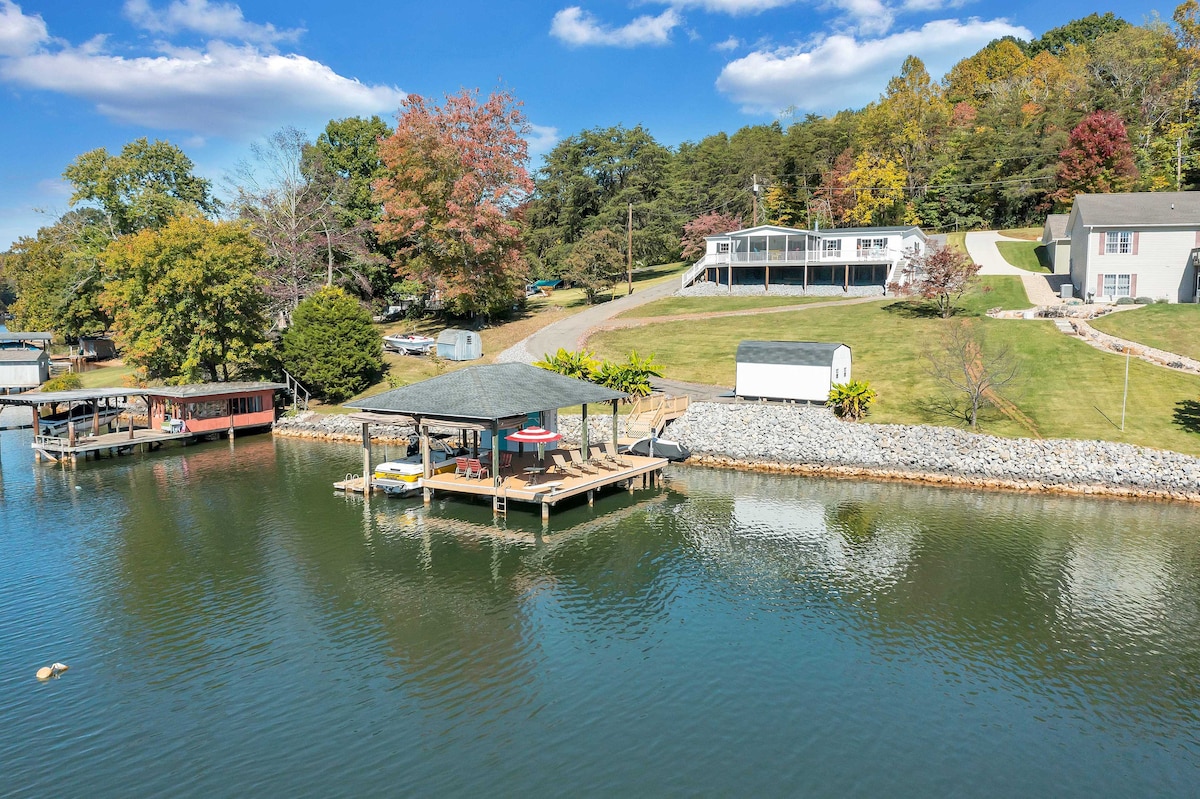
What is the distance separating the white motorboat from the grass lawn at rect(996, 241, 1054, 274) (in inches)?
2064

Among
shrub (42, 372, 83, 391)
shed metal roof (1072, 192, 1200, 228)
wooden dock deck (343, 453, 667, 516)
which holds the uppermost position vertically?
shed metal roof (1072, 192, 1200, 228)

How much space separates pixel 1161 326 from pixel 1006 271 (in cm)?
2186

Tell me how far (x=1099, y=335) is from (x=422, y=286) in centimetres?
5385

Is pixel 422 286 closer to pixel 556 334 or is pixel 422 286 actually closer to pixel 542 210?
pixel 556 334

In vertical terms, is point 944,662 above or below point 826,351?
below

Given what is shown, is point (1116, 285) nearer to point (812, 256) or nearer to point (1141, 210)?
point (1141, 210)

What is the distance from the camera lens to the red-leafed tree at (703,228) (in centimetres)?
8531

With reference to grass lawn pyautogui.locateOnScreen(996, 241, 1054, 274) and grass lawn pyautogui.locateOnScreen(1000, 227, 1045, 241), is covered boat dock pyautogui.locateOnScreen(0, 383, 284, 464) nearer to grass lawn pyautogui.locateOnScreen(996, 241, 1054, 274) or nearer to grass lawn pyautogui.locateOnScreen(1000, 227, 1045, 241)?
grass lawn pyautogui.locateOnScreen(996, 241, 1054, 274)

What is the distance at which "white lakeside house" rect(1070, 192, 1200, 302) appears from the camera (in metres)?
50.8

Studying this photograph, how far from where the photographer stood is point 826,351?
136 ft

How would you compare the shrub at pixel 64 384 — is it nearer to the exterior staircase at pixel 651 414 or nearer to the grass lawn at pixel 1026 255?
the exterior staircase at pixel 651 414

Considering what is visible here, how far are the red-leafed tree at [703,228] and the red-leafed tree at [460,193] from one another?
28357mm

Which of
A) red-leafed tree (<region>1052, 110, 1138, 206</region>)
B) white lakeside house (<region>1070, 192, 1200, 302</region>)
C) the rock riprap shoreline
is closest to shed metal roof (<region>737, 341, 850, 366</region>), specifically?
the rock riprap shoreline

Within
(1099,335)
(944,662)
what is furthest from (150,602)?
(1099,335)
